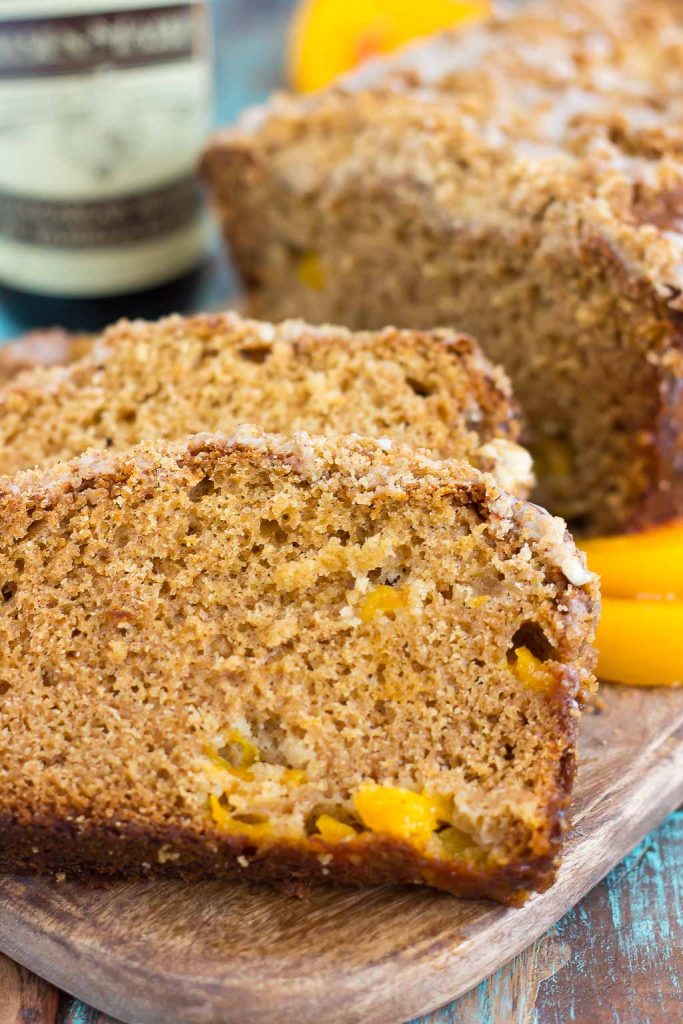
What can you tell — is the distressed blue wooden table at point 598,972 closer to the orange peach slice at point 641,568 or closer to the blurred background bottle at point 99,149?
the orange peach slice at point 641,568

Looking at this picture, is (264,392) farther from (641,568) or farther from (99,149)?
(99,149)

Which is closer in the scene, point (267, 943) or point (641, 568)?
point (267, 943)

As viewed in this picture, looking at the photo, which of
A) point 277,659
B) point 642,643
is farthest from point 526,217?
point 277,659

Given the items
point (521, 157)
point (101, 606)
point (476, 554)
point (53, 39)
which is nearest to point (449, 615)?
point (476, 554)

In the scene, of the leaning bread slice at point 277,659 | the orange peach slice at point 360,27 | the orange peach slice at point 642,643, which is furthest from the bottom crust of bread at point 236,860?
the orange peach slice at point 360,27

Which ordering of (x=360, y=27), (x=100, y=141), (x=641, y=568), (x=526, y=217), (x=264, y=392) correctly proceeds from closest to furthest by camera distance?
(x=264, y=392) < (x=641, y=568) < (x=526, y=217) < (x=100, y=141) < (x=360, y=27)

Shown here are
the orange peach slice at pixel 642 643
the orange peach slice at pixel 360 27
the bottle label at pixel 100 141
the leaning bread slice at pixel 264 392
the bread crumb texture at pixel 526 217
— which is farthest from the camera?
the orange peach slice at pixel 360 27
